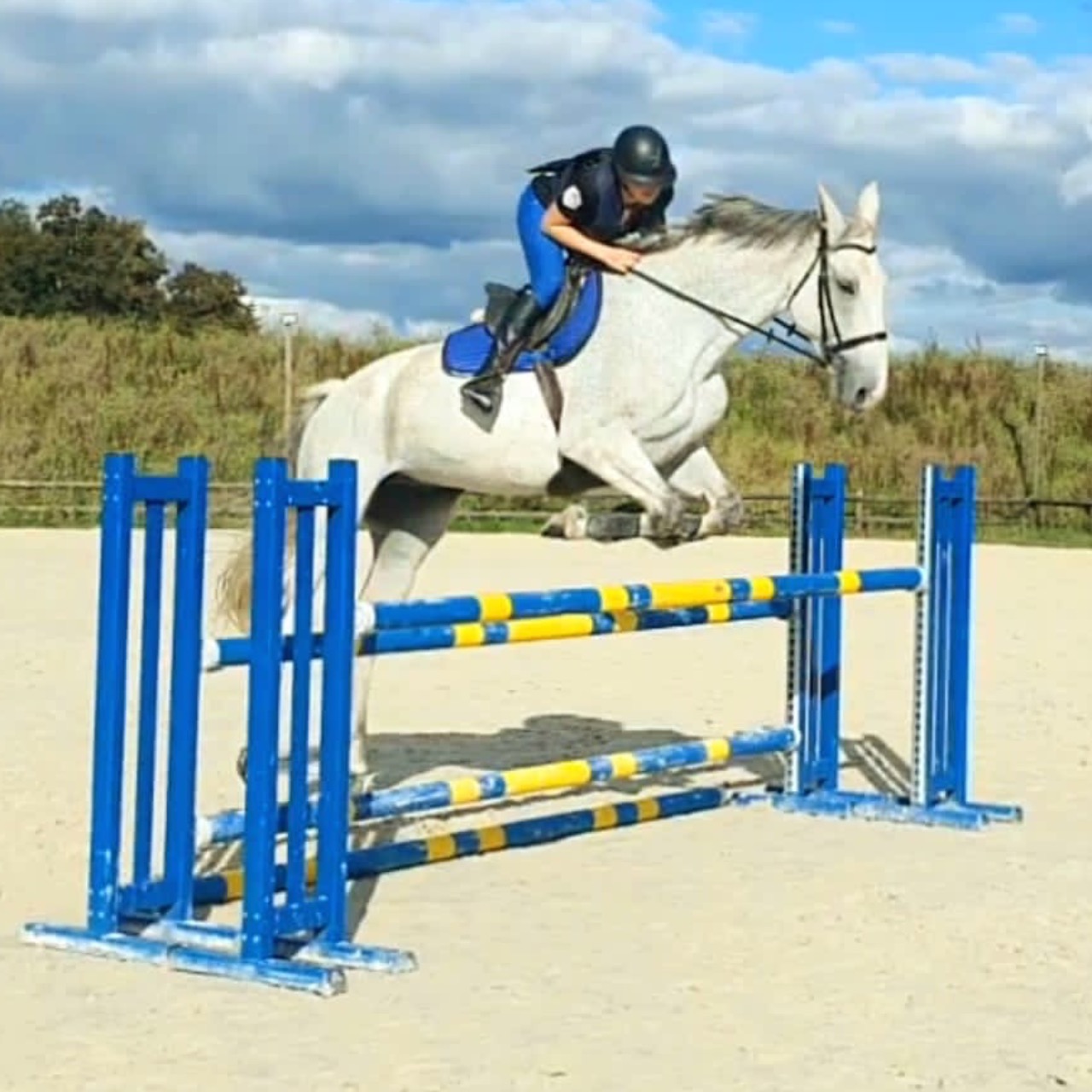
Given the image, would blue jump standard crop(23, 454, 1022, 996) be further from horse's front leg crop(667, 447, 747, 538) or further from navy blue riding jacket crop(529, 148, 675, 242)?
navy blue riding jacket crop(529, 148, 675, 242)

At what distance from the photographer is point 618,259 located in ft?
20.9

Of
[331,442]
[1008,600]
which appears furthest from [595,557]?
[331,442]

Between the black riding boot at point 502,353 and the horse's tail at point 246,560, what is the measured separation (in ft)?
2.34

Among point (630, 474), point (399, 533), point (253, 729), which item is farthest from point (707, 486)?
point (253, 729)

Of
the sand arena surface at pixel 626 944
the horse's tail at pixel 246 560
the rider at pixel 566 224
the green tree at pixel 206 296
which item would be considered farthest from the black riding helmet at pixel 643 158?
the green tree at pixel 206 296

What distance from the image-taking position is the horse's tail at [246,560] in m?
6.87

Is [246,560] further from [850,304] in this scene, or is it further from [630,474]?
[850,304]

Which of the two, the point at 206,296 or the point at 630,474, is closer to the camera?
the point at 630,474

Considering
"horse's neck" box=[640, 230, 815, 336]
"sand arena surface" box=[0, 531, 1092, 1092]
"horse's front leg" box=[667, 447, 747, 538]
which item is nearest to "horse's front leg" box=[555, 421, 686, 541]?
"horse's front leg" box=[667, 447, 747, 538]

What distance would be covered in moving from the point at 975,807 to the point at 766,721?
2.29 m

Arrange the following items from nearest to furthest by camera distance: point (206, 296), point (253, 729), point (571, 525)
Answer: point (253, 729), point (571, 525), point (206, 296)

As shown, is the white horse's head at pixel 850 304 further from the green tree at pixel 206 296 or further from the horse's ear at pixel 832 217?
the green tree at pixel 206 296

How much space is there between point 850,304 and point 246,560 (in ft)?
6.80

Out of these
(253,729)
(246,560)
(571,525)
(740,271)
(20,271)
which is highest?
(20,271)
